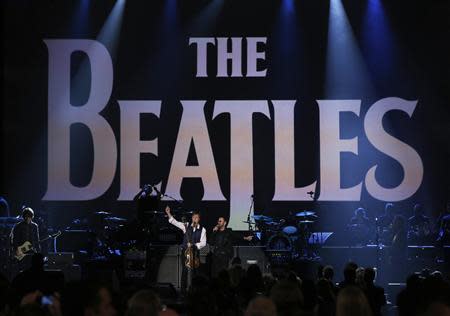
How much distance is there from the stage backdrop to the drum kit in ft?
2.98

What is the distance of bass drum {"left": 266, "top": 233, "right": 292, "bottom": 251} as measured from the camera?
18562 millimetres

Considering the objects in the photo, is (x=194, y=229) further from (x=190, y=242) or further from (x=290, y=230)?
(x=290, y=230)

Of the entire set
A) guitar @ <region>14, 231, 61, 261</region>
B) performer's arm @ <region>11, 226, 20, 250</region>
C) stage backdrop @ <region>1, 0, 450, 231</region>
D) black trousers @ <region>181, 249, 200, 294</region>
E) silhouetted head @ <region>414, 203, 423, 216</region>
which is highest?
stage backdrop @ <region>1, 0, 450, 231</region>

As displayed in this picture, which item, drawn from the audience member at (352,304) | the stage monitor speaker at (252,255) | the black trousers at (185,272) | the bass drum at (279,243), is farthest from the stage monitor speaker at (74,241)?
the audience member at (352,304)

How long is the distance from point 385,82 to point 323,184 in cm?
281

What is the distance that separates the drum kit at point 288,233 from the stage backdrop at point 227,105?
2.98 feet

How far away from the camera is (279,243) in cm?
1867

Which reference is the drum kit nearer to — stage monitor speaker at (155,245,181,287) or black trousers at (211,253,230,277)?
black trousers at (211,253,230,277)

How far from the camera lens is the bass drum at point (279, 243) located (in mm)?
18562

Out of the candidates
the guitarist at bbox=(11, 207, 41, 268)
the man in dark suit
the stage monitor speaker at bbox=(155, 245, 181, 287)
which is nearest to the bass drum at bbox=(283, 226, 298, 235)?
the stage monitor speaker at bbox=(155, 245, 181, 287)

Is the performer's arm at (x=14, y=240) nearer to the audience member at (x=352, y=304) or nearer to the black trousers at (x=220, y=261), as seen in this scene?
the black trousers at (x=220, y=261)

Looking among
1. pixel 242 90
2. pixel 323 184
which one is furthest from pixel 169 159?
pixel 323 184

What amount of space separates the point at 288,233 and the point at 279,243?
0.47m

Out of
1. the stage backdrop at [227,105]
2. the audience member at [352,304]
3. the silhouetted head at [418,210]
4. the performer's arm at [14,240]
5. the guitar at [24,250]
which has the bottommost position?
the guitar at [24,250]
